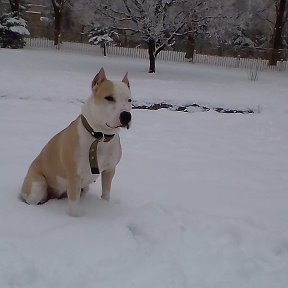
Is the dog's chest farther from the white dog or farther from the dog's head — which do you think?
the dog's head

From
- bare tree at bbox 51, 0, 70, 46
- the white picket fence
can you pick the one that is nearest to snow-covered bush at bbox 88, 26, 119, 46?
the white picket fence

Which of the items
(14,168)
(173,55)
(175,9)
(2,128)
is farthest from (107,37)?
(14,168)

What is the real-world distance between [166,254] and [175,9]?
17.6m

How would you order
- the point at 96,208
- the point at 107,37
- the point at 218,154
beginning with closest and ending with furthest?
1. the point at 96,208
2. the point at 218,154
3. the point at 107,37

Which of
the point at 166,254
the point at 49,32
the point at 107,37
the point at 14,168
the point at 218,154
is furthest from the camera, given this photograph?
the point at 49,32

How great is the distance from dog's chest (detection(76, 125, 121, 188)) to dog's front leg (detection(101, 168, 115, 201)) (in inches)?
6.5

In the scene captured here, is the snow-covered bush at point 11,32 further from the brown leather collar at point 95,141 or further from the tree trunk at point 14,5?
the brown leather collar at point 95,141

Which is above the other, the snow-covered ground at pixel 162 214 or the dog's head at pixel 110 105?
the dog's head at pixel 110 105

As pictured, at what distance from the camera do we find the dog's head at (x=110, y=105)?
3.24 m

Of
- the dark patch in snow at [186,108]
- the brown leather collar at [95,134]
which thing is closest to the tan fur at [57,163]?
the brown leather collar at [95,134]

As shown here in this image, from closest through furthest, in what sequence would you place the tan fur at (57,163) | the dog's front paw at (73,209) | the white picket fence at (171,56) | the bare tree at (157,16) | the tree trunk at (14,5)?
the tan fur at (57,163) → the dog's front paw at (73,209) → the bare tree at (157,16) → the white picket fence at (171,56) → the tree trunk at (14,5)

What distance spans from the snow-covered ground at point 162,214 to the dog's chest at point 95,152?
1.39ft

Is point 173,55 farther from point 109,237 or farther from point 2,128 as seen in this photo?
point 109,237

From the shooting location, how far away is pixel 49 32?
34750 mm
